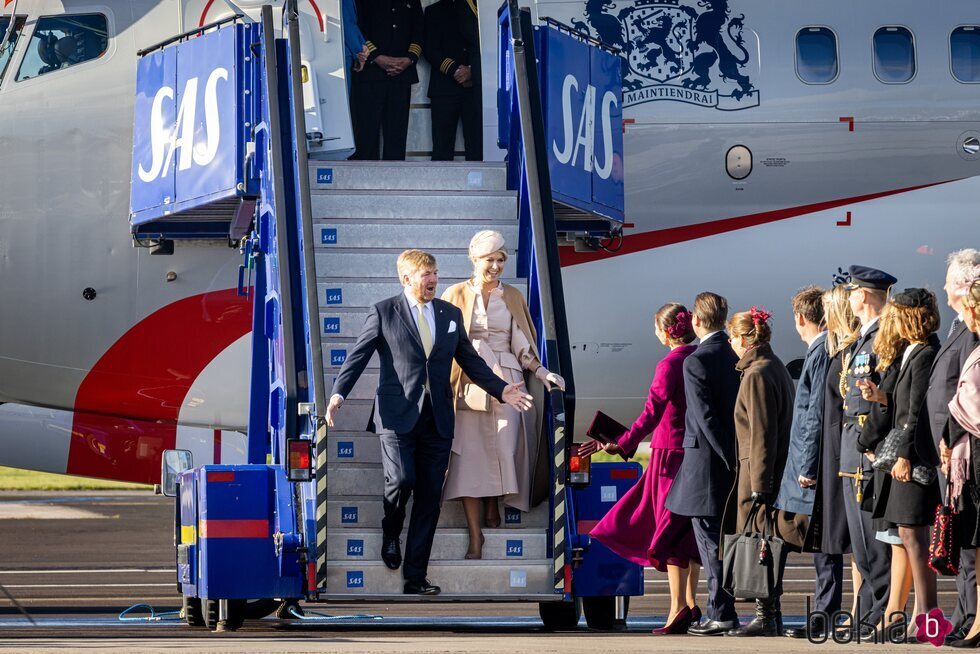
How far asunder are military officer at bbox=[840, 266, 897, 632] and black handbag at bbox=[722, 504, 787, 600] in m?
0.41

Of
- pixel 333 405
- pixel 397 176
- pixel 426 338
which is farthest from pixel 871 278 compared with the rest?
pixel 397 176

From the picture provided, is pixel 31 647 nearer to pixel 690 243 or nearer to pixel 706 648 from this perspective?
pixel 706 648

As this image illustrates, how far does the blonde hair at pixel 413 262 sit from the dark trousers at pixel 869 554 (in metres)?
2.40

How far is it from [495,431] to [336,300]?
145 centimetres

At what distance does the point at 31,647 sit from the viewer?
23.5ft

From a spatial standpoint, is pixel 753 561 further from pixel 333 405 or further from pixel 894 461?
pixel 333 405

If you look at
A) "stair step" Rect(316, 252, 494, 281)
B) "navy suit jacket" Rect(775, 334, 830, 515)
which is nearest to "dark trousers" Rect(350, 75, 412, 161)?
"stair step" Rect(316, 252, 494, 281)

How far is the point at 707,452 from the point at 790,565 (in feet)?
21.9

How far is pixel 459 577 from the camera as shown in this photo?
8492 millimetres

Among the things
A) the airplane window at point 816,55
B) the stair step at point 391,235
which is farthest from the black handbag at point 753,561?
the airplane window at point 816,55

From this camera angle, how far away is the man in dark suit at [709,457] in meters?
8.47

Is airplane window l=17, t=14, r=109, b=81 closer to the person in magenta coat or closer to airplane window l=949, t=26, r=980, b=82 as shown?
the person in magenta coat

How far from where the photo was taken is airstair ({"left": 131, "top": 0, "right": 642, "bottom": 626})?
852 cm

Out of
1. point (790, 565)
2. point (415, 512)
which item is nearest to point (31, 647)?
point (415, 512)
